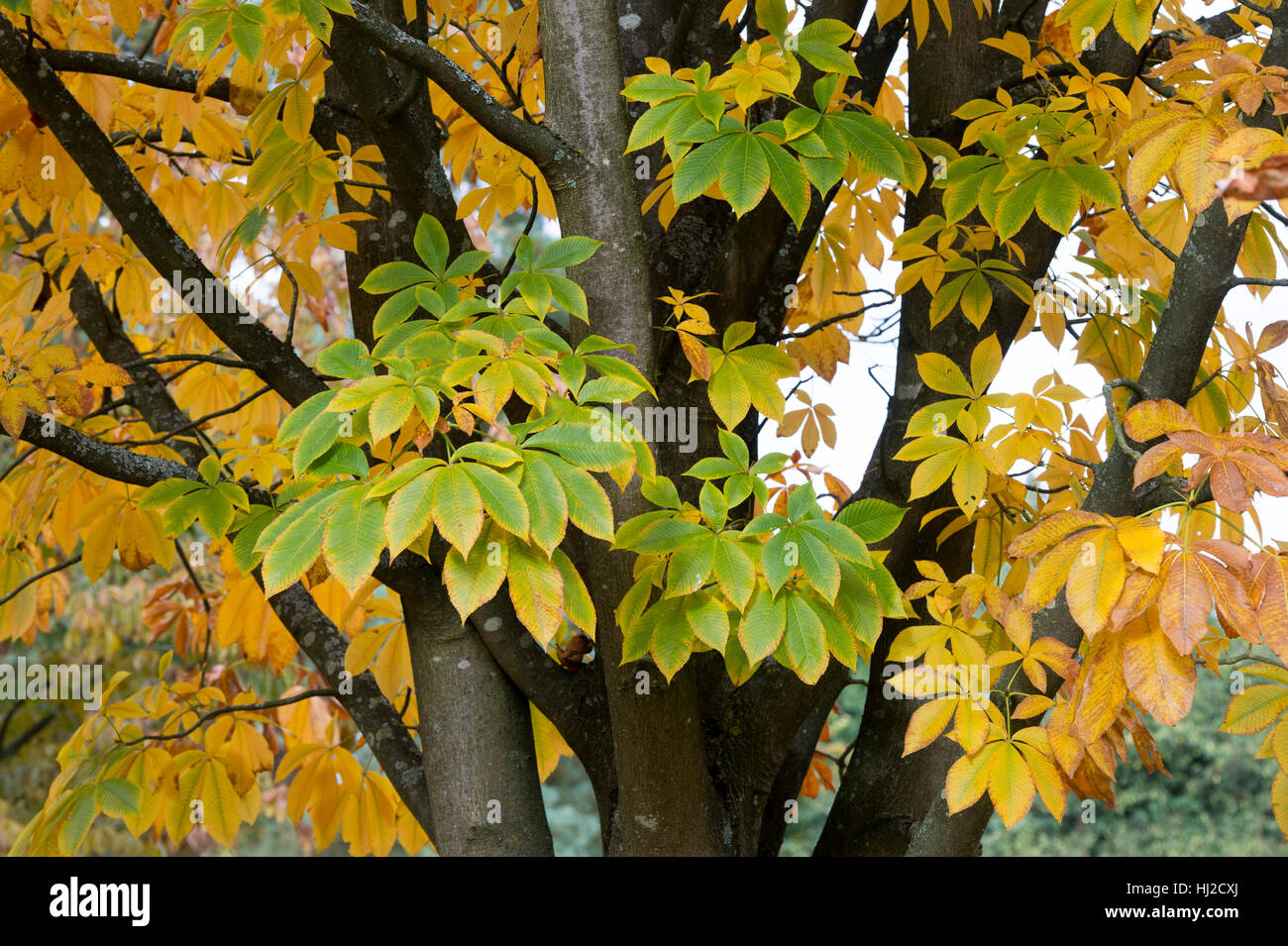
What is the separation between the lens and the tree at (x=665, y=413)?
1234mm

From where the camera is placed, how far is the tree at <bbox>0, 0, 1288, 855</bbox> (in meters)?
1.23

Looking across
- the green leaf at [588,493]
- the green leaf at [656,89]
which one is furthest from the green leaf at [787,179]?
the green leaf at [588,493]

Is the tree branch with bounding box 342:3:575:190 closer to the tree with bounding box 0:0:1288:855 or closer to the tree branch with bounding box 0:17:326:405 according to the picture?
the tree with bounding box 0:0:1288:855

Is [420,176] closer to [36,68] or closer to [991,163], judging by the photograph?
[36,68]

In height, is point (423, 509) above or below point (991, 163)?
below

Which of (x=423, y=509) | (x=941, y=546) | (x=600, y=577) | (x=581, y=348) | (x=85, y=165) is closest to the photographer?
(x=423, y=509)

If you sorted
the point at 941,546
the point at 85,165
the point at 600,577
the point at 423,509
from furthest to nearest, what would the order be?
the point at 941,546, the point at 85,165, the point at 600,577, the point at 423,509

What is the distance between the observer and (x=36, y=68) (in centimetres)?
181

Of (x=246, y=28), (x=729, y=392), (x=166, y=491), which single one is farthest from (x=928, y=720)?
(x=246, y=28)

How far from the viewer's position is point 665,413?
1.96 metres

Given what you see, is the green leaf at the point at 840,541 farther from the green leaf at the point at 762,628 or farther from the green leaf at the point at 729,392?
the green leaf at the point at 729,392

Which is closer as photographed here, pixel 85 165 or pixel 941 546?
pixel 85 165
